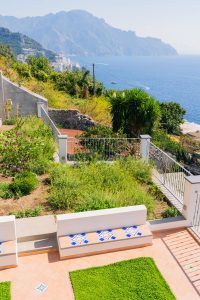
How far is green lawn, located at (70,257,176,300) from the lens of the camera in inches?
197

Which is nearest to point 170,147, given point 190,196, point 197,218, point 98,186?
point 98,186

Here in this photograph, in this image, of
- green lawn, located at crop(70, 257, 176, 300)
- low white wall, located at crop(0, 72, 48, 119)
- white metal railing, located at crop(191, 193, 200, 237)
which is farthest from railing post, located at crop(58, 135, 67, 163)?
low white wall, located at crop(0, 72, 48, 119)

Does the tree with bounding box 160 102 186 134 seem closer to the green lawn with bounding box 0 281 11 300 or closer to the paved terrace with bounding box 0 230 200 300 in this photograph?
the paved terrace with bounding box 0 230 200 300

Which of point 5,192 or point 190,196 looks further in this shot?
point 5,192

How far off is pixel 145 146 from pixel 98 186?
3090 mm

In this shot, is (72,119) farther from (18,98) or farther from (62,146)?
(62,146)

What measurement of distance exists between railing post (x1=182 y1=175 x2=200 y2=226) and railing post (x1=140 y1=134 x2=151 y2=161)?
3.58 m

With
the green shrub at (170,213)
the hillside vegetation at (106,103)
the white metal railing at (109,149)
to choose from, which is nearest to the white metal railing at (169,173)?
the green shrub at (170,213)

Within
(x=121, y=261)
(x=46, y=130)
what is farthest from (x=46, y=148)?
(x=121, y=261)

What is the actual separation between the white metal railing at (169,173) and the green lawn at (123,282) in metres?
2.67

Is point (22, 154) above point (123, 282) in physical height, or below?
above

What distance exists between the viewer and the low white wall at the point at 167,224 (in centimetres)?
671

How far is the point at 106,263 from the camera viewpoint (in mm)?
5785

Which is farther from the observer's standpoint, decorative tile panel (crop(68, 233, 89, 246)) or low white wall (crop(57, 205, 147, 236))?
low white wall (crop(57, 205, 147, 236))
